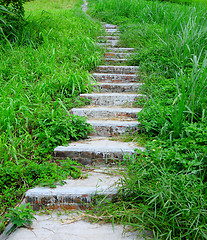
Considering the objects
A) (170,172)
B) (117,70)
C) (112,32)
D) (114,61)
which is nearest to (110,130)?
(170,172)

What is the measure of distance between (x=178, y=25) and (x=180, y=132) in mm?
3311

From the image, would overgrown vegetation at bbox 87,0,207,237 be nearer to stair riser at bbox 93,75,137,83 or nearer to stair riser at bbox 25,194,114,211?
stair riser at bbox 25,194,114,211

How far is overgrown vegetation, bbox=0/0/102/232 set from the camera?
8.11 feet

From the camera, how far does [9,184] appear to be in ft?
7.89

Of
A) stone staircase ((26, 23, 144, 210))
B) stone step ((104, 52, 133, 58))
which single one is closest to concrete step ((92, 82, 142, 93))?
stone staircase ((26, 23, 144, 210))

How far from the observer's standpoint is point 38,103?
343cm

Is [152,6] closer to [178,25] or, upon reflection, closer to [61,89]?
[178,25]

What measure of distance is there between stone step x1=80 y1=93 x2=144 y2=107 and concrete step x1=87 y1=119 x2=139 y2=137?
72 cm

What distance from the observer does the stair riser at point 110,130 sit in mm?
3258

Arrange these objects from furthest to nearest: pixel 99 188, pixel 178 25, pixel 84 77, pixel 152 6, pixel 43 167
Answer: pixel 152 6 → pixel 178 25 → pixel 84 77 → pixel 43 167 → pixel 99 188

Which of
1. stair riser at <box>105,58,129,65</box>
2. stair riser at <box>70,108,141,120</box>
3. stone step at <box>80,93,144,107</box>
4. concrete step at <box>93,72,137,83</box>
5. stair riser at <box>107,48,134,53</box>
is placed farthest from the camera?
stair riser at <box>107,48,134,53</box>

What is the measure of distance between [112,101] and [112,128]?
2.76 feet

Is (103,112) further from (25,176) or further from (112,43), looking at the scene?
(112,43)

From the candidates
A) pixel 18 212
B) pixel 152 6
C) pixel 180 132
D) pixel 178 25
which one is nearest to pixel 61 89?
pixel 180 132
